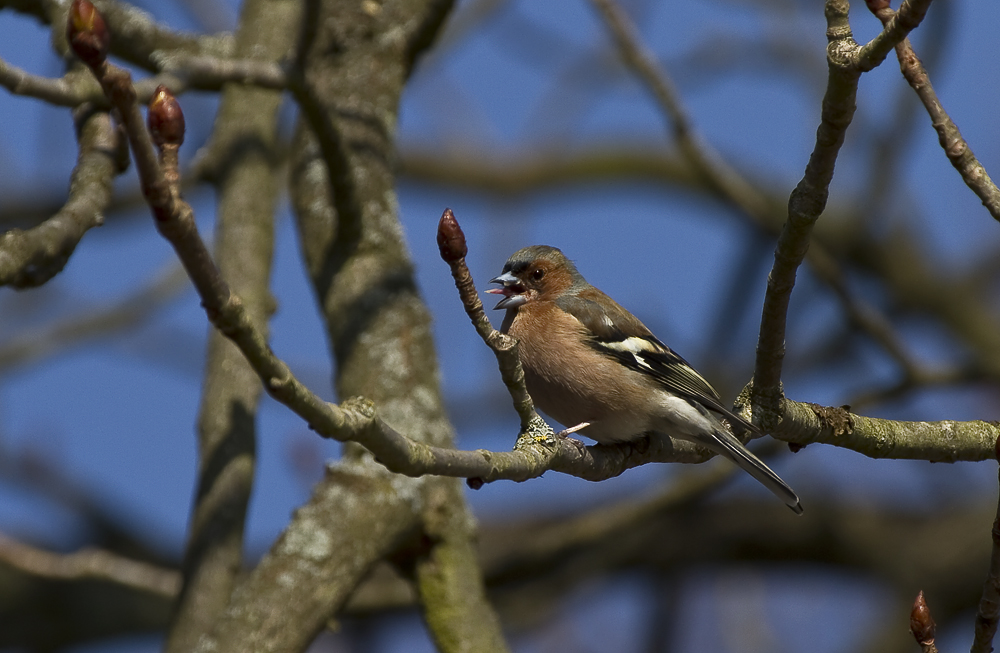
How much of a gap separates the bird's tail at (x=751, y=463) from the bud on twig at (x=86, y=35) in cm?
330

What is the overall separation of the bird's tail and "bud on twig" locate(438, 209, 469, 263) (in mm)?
2178

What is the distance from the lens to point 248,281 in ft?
19.1

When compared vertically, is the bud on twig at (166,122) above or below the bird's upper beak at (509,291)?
below

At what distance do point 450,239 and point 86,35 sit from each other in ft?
3.64

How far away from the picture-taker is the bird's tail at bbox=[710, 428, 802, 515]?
4.48m

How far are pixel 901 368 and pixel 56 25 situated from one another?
5568mm

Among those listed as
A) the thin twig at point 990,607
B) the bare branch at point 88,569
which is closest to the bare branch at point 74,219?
the bare branch at point 88,569

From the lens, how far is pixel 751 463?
15.1 ft

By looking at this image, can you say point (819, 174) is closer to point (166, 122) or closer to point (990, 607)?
point (990, 607)

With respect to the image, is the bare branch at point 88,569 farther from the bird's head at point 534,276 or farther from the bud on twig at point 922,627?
the bud on twig at point 922,627

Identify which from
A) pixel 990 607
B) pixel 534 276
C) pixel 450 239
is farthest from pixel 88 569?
pixel 990 607

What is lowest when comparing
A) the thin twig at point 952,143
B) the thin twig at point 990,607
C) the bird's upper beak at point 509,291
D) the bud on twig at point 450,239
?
the thin twig at point 990,607

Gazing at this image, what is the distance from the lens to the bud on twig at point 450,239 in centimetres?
271

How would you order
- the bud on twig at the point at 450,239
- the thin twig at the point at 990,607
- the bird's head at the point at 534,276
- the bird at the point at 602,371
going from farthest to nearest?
the bird's head at the point at 534,276 < the bird at the point at 602,371 < the thin twig at the point at 990,607 < the bud on twig at the point at 450,239
